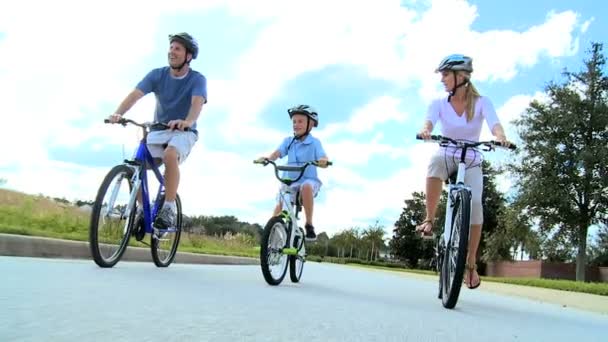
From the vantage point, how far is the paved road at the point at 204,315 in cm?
245

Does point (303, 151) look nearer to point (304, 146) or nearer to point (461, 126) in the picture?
point (304, 146)

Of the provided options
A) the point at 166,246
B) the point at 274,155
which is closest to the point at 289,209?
the point at 274,155

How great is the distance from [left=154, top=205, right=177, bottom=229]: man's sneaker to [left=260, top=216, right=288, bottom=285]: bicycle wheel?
114 centimetres

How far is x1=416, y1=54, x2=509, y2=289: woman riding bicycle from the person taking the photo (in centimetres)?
570

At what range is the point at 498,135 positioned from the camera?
221 inches

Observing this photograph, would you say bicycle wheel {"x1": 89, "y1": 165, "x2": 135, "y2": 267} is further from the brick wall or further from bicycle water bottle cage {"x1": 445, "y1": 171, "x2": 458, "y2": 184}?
the brick wall

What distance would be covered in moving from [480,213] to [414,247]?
87823 millimetres

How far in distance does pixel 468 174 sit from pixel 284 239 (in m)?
2.01

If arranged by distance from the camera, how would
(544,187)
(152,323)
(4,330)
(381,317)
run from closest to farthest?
(4,330)
(152,323)
(381,317)
(544,187)

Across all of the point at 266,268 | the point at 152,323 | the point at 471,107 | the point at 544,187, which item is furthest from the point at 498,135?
the point at 544,187

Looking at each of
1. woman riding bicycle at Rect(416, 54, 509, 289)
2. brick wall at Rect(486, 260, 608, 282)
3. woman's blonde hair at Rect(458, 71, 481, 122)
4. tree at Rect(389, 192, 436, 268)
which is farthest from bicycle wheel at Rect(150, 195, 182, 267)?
tree at Rect(389, 192, 436, 268)

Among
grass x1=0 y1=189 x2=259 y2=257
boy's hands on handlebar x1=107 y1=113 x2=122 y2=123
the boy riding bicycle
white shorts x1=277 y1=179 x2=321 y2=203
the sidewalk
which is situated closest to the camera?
boy's hands on handlebar x1=107 y1=113 x2=122 y2=123

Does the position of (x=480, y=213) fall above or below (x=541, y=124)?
below

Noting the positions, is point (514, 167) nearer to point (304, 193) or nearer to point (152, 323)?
point (304, 193)
